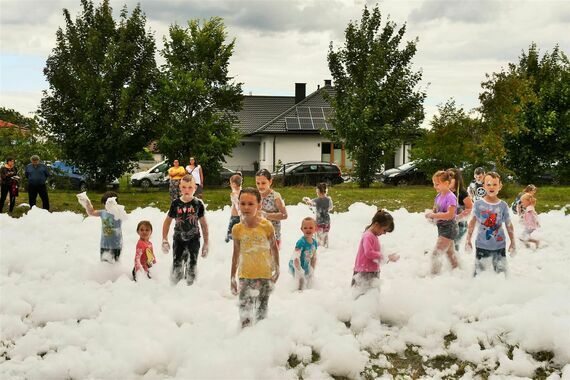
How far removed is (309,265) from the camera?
7617mm

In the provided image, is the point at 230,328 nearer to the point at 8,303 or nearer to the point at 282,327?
the point at 282,327

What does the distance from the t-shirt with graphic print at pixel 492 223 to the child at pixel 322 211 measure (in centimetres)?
342

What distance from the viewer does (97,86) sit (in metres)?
22.4

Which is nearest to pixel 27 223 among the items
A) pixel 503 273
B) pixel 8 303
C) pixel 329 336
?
pixel 8 303

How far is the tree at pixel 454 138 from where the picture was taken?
21.6 m

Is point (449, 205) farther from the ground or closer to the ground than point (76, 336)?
farther from the ground

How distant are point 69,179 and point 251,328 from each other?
20712mm

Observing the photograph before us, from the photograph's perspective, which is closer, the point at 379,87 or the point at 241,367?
the point at 241,367

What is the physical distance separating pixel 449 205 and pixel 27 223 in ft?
27.6

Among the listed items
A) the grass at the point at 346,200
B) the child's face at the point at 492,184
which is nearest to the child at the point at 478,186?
the child's face at the point at 492,184

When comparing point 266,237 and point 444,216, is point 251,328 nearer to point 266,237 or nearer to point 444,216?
point 266,237

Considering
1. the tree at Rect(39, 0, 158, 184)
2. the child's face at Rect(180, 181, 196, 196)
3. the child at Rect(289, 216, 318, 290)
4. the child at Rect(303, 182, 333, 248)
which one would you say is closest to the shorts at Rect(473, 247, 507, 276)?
the child at Rect(289, 216, 318, 290)

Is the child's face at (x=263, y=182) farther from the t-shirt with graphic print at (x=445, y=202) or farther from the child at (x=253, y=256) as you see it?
the t-shirt with graphic print at (x=445, y=202)

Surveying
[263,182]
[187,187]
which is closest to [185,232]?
[187,187]
